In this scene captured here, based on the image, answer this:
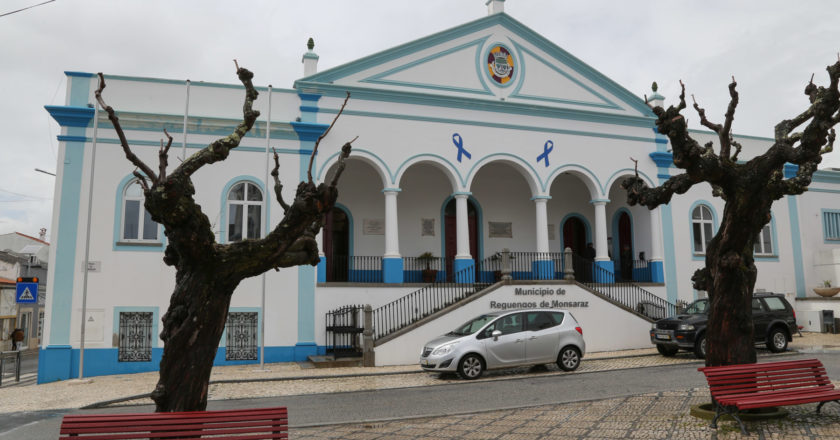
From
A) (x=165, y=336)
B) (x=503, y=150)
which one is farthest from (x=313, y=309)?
(x=165, y=336)

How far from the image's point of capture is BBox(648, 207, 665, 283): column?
20.6 m

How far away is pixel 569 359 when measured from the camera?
13.9m

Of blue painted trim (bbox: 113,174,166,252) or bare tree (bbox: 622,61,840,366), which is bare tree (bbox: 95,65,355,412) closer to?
bare tree (bbox: 622,61,840,366)

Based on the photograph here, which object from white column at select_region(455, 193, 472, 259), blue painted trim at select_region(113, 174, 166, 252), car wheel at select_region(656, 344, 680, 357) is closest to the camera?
blue painted trim at select_region(113, 174, 166, 252)

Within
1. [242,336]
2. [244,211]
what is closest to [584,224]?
[244,211]

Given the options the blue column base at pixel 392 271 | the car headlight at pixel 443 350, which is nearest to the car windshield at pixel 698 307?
the car headlight at pixel 443 350

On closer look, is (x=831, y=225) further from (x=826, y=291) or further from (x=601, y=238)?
(x=601, y=238)

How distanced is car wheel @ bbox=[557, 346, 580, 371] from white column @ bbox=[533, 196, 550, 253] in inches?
224

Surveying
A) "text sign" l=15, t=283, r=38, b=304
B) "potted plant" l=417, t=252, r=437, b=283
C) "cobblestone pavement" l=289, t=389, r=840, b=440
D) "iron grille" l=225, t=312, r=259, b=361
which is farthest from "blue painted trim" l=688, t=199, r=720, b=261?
"text sign" l=15, t=283, r=38, b=304

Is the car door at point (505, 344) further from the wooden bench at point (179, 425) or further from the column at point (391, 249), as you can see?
the wooden bench at point (179, 425)

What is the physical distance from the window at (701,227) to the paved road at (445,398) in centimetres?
871

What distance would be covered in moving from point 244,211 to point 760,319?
14.2 m

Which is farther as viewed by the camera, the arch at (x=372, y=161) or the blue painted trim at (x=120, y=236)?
the arch at (x=372, y=161)

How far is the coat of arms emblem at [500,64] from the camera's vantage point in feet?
65.8
